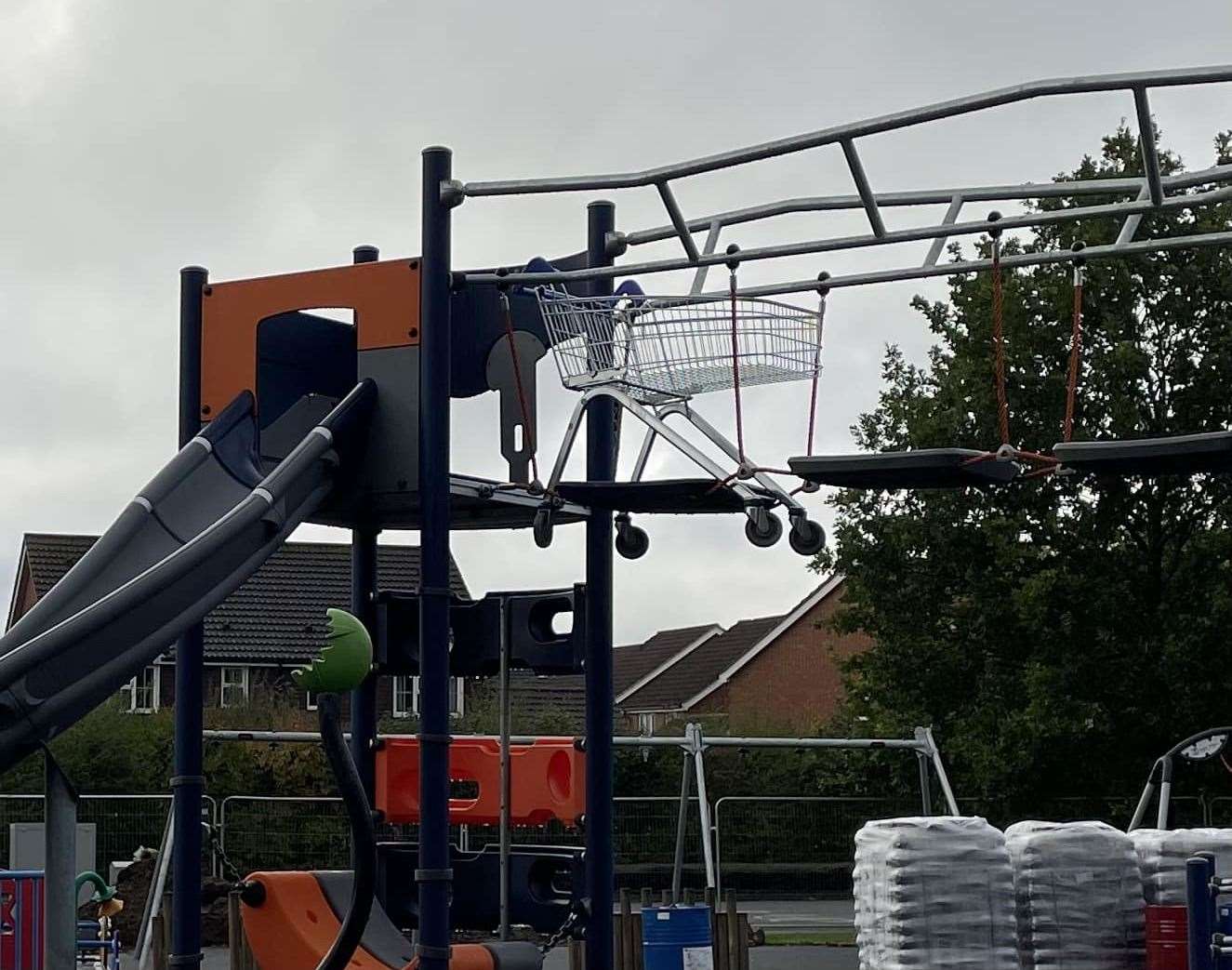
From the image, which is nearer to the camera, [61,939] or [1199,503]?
[61,939]

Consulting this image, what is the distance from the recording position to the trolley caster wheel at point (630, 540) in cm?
963

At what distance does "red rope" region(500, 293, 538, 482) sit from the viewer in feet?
28.7

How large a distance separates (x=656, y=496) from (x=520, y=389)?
35.1 inches

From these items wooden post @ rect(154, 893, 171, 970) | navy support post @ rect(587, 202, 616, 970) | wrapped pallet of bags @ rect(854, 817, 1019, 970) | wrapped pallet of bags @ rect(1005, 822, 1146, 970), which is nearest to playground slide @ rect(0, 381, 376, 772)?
navy support post @ rect(587, 202, 616, 970)

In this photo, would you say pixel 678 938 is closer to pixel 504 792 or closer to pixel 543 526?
pixel 504 792

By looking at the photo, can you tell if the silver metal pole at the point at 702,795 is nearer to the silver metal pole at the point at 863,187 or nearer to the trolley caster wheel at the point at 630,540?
the trolley caster wheel at the point at 630,540

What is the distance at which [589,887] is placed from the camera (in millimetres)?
9195

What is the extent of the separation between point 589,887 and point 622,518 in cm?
177

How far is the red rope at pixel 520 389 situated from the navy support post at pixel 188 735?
4.73ft

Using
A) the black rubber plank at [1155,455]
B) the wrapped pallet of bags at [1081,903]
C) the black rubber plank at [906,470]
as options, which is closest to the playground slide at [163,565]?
the black rubber plank at [906,470]

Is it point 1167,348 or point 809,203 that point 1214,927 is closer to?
point 809,203

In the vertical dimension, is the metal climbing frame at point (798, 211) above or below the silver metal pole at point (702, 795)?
above

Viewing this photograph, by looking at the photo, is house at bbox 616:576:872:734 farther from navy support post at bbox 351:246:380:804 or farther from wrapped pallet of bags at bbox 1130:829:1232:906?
wrapped pallet of bags at bbox 1130:829:1232:906

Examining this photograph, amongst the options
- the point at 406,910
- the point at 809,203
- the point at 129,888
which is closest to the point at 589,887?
the point at 406,910
